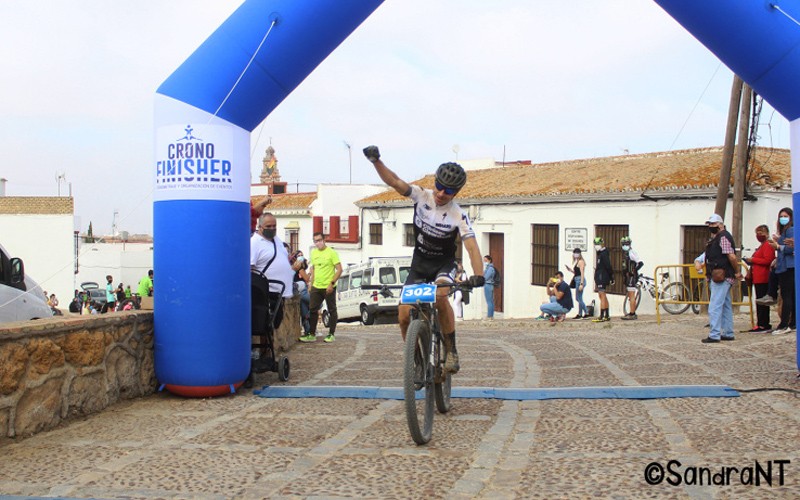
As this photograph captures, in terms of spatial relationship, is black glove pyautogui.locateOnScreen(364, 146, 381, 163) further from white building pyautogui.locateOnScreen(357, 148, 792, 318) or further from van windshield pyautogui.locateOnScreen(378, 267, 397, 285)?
van windshield pyautogui.locateOnScreen(378, 267, 397, 285)

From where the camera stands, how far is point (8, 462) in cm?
514

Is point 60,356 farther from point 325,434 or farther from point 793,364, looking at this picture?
point 793,364

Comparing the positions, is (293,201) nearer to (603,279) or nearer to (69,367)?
(603,279)

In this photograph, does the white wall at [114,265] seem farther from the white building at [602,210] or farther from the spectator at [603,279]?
the spectator at [603,279]

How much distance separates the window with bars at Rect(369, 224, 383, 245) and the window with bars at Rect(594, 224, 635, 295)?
13.4 metres

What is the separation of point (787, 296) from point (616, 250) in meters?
11.0

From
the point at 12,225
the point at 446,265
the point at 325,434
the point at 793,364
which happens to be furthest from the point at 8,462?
the point at 12,225

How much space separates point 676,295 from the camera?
60.8 ft

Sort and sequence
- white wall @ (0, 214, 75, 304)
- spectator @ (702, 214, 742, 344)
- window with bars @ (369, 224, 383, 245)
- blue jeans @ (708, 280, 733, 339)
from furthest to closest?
white wall @ (0, 214, 75, 304)
window with bars @ (369, 224, 383, 245)
blue jeans @ (708, 280, 733, 339)
spectator @ (702, 214, 742, 344)

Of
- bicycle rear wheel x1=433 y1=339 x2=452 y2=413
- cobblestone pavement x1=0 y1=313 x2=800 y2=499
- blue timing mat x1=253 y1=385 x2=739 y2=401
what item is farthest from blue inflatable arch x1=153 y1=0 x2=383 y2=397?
bicycle rear wheel x1=433 y1=339 x2=452 y2=413

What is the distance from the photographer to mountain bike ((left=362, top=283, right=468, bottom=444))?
17.2ft

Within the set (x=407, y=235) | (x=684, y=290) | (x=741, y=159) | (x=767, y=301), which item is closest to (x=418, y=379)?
(x=767, y=301)

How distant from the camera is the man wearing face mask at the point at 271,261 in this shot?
27.8ft

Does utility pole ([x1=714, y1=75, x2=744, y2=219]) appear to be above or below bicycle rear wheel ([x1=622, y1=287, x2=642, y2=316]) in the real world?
above
